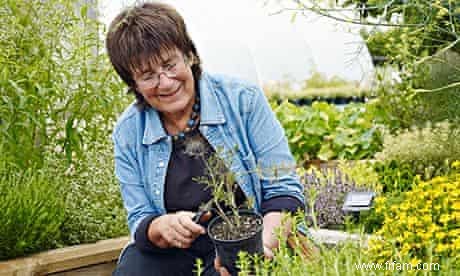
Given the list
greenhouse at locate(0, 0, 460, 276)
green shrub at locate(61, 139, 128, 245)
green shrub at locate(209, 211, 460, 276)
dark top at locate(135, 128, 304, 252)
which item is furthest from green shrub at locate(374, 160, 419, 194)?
green shrub at locate(209, 211, 460, 276)

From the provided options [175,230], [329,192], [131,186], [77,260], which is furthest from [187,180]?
[329,192]

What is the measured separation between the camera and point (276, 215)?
197cm

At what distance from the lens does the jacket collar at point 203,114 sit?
2.12 metres

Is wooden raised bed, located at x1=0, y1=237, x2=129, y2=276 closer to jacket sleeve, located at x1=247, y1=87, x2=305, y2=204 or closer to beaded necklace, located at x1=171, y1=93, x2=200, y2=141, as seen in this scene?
beaded necklace, located at x1=171, y1=93, x2=200, y2=141

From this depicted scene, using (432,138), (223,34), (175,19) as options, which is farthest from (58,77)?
(223,34)

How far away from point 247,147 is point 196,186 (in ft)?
0.62

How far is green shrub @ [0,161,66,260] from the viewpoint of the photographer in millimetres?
2422

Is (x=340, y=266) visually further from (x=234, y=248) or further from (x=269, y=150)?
(x=269, y=150)

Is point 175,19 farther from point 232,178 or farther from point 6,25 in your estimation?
point 6,25

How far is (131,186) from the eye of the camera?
216 cm

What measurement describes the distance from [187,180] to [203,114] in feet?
0.66

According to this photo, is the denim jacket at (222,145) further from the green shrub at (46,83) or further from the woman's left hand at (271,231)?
the green shrub at (46,83)

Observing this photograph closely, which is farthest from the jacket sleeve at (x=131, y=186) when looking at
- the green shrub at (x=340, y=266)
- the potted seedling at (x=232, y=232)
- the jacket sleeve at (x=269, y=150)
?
the green shrub at (x=340, y=266)

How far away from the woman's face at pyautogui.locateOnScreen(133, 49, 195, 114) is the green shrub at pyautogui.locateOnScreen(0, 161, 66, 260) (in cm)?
64
